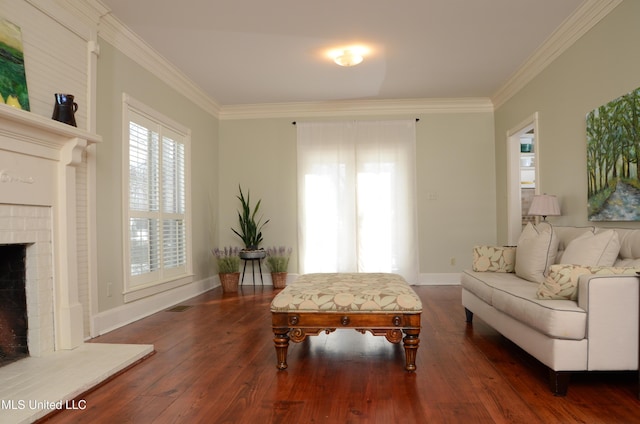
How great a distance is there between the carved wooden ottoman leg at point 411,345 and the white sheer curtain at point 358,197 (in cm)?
353

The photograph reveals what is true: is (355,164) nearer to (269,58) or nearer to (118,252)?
(269,58)

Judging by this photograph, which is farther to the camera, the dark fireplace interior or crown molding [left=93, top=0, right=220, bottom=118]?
crown molding [left=93, top=0, right=220, bottom=118]

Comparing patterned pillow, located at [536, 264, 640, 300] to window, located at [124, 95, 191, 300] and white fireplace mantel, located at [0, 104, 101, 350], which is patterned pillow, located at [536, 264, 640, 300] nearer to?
white fireplace mantel, located at [0, 104, 101, 350]

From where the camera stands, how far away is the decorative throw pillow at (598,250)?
2580mm

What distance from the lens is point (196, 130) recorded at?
5523 mm

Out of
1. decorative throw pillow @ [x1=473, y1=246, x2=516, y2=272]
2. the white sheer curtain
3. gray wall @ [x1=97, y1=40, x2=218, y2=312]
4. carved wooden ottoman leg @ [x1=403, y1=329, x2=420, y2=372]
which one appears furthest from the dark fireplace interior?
the white sheer curtain

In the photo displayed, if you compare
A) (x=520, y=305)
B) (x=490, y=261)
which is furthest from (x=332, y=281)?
(x=490, y=261)

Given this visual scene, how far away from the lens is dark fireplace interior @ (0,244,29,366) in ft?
8.63

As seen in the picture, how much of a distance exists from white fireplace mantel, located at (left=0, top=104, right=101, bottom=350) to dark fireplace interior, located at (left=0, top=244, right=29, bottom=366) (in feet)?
0.63

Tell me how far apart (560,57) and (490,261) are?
→ 2.11 meters

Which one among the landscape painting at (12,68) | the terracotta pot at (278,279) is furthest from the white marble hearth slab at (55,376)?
the terracotta pot at (278,279)

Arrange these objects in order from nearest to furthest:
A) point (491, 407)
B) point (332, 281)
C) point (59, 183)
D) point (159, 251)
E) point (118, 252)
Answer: point (491, 407) < point (59, 183) < point (332, 281) < point (118, 252) < point (159, 251)

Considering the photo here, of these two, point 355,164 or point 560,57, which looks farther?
point 355,164

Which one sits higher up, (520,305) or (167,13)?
(167,13)
